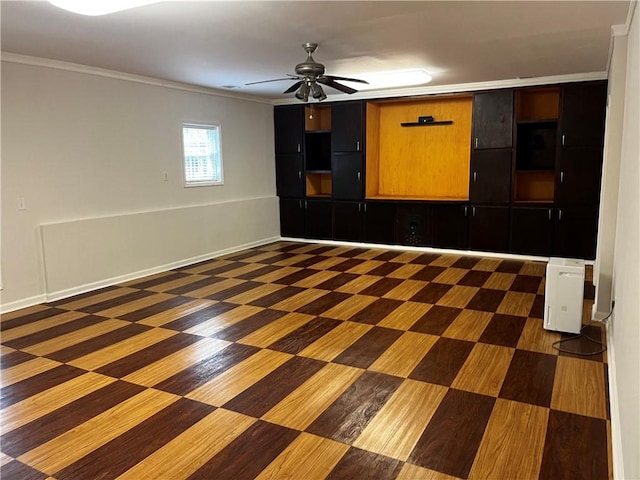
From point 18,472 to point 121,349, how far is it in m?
1.52

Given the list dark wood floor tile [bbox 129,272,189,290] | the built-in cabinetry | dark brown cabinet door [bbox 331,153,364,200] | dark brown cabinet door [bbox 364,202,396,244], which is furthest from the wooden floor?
dark brown cabinet door [bbox 331,153,364,200]

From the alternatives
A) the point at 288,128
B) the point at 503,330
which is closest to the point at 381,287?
the point at 503,330

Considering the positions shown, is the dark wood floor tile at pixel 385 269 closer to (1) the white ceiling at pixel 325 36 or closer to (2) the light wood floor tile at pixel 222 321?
(2) the light wood floor tile at pixel 222 321

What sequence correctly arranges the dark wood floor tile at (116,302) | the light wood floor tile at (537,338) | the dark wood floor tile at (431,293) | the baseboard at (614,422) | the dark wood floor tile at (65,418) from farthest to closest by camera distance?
the dark wood floor tile at (431,293)
the dark wood floor tile at (116,302)
the light wood floor tile at (537,338)
the dark wood floor tile at (65,418)
the baseboard at (614,422)

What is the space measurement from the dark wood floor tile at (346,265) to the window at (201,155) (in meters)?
2.33

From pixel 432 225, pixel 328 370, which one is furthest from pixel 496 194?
pixel 328 370

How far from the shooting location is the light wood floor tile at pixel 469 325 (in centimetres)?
393

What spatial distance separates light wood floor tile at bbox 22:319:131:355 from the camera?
379 cm

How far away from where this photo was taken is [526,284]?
5.49 metres

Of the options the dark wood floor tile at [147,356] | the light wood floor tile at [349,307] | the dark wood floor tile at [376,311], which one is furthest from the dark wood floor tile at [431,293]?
the dark wood floor tile at [147,356]

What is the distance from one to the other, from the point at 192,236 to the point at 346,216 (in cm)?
262

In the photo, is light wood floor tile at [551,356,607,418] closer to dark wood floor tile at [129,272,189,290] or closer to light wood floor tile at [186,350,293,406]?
light wood floor tile at [186,350,293,406]

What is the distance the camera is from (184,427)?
104 inches

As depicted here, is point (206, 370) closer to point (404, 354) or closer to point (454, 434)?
point (404, 354)
